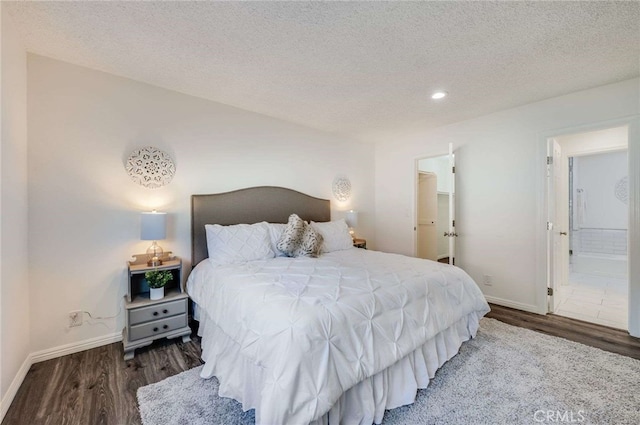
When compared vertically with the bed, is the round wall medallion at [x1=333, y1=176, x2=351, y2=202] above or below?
above

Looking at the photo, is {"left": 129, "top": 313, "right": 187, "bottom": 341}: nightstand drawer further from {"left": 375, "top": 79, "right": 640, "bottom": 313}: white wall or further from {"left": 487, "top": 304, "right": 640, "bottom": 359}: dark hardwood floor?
{"left": 375, "top": 79, "right": 640, "bottom": 313}: white wall

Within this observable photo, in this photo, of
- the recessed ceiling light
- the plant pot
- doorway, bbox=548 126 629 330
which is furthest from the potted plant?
doorway, bbox=548 126 629 330

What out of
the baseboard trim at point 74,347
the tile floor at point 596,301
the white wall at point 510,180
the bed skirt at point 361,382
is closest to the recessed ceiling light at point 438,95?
the white wall at point 510,180

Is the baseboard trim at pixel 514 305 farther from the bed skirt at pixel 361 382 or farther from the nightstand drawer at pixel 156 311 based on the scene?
the nightstand drawer at pixel 156 311

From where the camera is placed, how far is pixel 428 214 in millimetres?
5379

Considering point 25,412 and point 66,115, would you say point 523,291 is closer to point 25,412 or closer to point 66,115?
point 25,412

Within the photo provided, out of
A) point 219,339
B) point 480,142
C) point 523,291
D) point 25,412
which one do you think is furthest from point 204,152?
point 523,291

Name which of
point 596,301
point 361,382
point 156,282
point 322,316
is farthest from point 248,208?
point 596,301

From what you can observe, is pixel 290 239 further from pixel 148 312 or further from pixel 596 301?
pixel 596 301

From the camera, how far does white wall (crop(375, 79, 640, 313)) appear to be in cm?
282

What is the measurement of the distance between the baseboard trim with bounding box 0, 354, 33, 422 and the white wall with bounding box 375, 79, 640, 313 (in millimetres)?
4542

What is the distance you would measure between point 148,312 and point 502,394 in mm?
2772

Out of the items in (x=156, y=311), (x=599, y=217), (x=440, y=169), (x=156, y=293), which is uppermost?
(x=440, y=169)

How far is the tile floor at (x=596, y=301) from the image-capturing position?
9.64ft
